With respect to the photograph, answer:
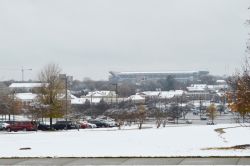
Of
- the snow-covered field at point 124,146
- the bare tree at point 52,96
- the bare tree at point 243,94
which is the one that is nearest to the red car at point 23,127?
the bare tree at point 52,96

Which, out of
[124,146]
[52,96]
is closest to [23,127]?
[52,96]

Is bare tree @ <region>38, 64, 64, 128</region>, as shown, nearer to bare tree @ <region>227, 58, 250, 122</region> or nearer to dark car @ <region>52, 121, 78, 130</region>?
dark car @ <region>52, 121, 78, 130</region>

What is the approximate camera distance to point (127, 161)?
18.2m

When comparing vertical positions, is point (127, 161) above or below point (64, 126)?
above

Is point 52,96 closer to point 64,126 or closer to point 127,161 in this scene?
point 64,126

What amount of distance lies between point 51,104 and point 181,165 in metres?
55.8

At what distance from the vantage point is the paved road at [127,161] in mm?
17156

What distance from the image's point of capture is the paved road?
56.3ft

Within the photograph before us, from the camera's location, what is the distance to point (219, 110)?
145 metres

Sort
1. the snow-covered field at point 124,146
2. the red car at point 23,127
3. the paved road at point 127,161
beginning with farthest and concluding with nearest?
the red car at point 23,127 → the snow-covered field at point 124,146 → the paved road at point 127,161

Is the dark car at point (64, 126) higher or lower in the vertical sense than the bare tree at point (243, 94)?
lower

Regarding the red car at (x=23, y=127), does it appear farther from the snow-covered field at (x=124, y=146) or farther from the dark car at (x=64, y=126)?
the snow-covered field at (x=124, y=146)

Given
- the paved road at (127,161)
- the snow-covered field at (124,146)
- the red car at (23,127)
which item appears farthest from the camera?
the red car at (23,127)

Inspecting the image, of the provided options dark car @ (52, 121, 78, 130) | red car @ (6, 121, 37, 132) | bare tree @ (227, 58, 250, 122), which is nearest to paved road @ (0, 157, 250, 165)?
bare tree @ (227, 58, 250, 122)
